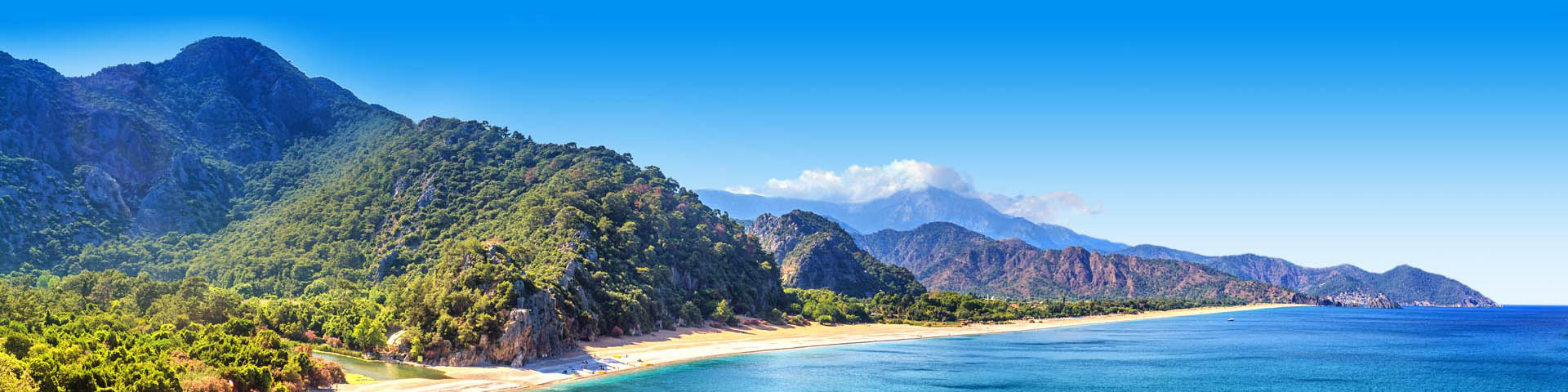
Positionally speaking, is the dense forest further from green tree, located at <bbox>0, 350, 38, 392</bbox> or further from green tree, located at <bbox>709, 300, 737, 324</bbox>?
green tree, located at <bbox>709, 300, 737, 324</bbox>

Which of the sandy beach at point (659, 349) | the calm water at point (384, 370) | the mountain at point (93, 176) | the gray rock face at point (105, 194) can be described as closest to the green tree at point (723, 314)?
the sandy beach at point (659, 349)

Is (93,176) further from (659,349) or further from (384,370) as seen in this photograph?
(384,370)

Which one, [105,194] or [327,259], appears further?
[105,194]

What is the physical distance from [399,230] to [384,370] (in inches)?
3165

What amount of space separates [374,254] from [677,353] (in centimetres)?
7212

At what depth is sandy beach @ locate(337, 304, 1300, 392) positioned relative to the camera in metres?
64.5

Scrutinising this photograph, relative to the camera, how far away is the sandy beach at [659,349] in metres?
64.5

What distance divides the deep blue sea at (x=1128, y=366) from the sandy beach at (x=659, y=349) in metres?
3.72

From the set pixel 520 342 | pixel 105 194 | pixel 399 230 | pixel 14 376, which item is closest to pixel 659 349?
pixel 520 342

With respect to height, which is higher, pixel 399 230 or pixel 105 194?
pixel 105 194

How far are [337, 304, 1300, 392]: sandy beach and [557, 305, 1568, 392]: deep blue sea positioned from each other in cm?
372

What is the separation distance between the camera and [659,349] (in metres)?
96.4

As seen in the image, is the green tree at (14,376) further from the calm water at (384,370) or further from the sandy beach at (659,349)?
the calm water at (384,370)

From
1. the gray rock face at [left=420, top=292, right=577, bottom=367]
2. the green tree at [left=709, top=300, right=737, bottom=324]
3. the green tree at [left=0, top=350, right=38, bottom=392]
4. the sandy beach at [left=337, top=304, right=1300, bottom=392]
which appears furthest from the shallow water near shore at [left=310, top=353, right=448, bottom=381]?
the green tree at [left=709, top=300, right=737, bottom=324]
